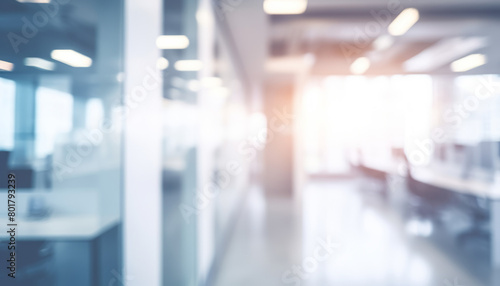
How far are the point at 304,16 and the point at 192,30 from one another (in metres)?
2.80

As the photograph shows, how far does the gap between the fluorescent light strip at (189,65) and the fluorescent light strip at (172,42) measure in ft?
0.36

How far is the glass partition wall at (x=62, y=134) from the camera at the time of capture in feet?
2.77

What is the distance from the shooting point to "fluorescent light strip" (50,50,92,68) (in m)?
0.92

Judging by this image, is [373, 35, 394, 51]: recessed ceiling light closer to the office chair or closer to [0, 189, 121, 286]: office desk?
the office chair

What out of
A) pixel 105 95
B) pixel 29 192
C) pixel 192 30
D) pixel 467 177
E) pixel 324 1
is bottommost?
pixel 467 177

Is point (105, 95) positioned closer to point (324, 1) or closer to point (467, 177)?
point (324, 1)

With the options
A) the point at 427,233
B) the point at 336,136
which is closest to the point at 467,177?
the point at 427,233

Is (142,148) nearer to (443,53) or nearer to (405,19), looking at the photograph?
(405,19)

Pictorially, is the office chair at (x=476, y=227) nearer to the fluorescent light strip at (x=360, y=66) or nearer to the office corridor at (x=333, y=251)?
the office corridor at (x=333, y=251)

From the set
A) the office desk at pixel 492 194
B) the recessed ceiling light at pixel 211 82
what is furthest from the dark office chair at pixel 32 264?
the office desk at pixel 492 194

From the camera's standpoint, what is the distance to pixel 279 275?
308cm

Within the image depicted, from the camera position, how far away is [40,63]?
2.87 feet

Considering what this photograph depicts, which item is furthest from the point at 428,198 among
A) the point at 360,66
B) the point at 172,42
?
the point at 172,42

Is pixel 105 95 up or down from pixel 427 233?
up
